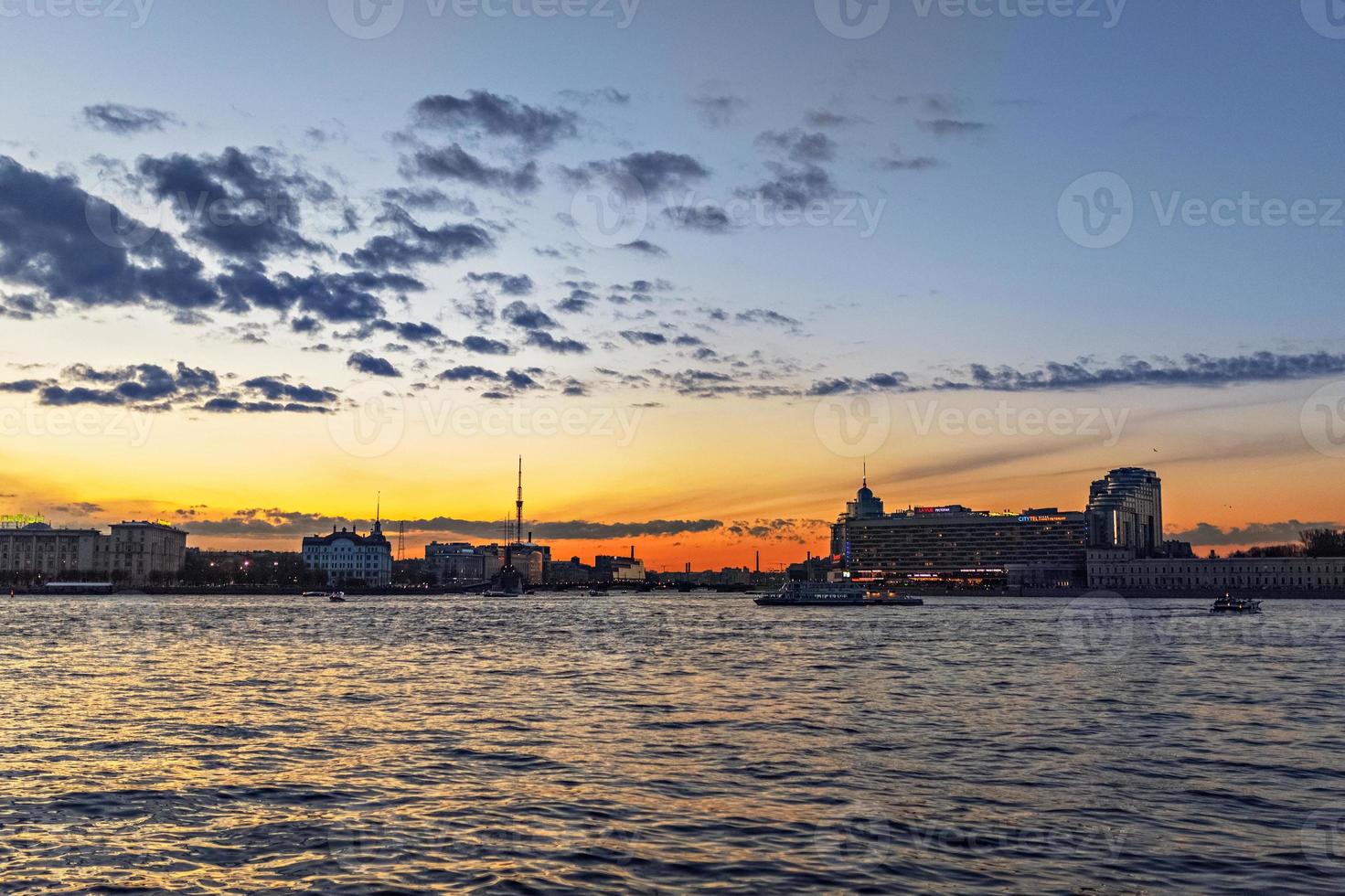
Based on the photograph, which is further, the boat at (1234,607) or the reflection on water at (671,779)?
the boat at (1234,607)

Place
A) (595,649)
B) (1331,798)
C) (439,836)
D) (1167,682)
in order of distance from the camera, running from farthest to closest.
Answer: (595,649) < (1167,682) < (1331,798) < (439,836)

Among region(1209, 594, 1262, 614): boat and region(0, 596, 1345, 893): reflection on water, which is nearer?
region(0, 596, 1345, 893): reflection on water

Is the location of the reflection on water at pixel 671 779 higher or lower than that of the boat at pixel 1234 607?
higher

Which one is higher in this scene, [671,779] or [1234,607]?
[671,779]

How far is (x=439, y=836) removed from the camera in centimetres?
1945

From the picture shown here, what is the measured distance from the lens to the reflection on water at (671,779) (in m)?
17.5

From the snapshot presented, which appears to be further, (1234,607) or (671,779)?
(1234,607)

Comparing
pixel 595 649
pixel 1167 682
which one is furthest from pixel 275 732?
pixel 595 649

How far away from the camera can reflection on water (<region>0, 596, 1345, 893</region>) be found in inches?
688

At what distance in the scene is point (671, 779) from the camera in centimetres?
2505

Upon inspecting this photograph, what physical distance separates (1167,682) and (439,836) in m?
39.2

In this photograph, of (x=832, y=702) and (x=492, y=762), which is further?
(x=832, y=702)

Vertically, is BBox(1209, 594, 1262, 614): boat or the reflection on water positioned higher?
the reflection on water

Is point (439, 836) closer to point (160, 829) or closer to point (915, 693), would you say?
point (160, 829)
